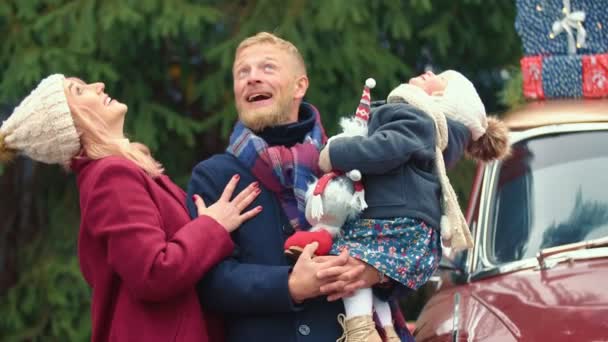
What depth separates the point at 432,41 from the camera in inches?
307

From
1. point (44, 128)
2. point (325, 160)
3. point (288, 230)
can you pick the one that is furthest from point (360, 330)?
point (44, 128)

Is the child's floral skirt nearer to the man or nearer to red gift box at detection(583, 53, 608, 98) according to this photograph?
the man

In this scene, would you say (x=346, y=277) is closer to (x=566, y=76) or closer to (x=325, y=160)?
(x=325, y=160)

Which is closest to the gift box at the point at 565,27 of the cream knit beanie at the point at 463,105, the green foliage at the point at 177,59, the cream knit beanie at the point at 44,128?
the green foliage at the point at 177,59

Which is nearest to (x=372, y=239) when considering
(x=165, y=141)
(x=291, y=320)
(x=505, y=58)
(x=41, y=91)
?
(x=291, y=320)

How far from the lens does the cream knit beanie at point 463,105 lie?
3854 millimetres

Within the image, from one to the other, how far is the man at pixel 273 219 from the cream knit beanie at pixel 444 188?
1.01 ft

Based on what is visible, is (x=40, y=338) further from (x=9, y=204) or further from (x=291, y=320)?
(x=291, y=320)

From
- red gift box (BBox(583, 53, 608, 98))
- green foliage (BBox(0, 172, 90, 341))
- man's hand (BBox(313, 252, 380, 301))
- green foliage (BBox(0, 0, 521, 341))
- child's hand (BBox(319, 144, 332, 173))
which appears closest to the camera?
man's hand (BBox(313, 252, 380, 301))

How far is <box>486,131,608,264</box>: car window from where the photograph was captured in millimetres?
4555

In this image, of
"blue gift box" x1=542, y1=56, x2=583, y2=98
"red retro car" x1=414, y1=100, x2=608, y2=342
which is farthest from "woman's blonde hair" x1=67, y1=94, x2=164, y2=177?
"blue gift box" x1=542, y1=56, x2=583, y2=98

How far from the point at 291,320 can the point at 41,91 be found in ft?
3.59

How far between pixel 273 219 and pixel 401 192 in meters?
0.44

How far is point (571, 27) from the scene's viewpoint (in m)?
5.53
